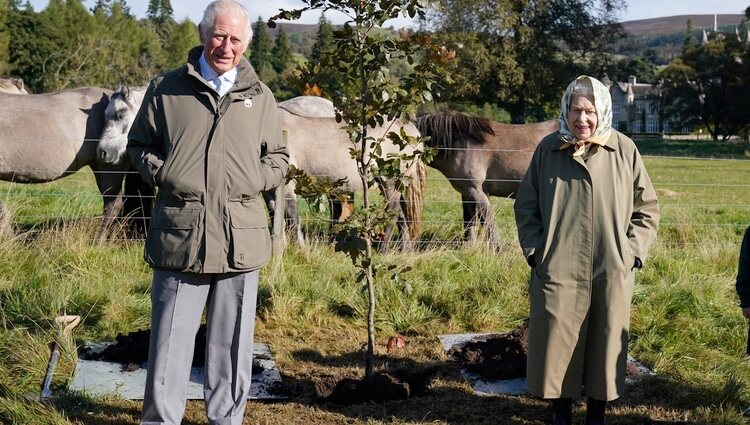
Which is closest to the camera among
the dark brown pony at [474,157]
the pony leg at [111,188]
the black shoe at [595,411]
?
the black shoe at [595,411]

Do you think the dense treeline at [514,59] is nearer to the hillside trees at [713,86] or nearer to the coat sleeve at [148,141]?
the hillside trees at [713,86]

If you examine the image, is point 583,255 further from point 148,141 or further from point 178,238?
point 148,141

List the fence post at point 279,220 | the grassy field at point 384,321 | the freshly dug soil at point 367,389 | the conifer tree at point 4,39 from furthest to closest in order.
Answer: the conifer tree at point 4,39, the fence post at point 279,220, the freshly dug soil at point 367,389, the grassy field at point 384,321

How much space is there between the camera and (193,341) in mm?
3707

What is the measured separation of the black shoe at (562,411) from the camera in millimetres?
4012

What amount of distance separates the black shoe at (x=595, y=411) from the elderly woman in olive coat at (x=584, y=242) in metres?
0.07

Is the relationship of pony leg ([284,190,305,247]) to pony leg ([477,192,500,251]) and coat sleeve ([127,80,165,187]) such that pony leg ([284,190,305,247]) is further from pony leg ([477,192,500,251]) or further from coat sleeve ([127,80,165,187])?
coat sleeve ([127,80,165,187])

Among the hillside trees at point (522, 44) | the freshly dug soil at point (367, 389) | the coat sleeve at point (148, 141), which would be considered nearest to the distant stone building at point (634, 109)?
the hillside trees at point (522, 44)

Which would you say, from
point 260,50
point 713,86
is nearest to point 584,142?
point 713,86

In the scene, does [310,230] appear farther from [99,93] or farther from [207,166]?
[207,166]

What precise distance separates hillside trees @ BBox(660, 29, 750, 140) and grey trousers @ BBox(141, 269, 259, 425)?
153ft

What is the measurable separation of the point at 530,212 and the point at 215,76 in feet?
5.18

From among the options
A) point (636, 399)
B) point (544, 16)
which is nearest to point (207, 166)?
point (636, 399)

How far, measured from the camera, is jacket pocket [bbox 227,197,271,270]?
138 inches
